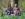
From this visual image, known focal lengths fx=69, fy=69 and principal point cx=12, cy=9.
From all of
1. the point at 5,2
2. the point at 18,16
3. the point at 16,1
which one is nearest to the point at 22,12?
the point at 18,16

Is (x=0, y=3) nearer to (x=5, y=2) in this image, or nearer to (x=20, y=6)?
(x=5, y=2)

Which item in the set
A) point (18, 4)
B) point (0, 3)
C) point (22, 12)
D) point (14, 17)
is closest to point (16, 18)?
point (14, 17)

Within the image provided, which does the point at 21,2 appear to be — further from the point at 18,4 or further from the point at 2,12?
the point at 2,12

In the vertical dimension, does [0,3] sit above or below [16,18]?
above

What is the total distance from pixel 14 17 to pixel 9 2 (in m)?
0.28

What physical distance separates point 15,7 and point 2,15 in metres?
0.27

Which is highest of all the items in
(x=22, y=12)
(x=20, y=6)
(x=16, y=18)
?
(x=20, y=6)

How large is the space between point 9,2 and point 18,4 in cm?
16

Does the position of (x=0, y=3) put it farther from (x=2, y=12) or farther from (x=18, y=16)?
(x=18, y=16)

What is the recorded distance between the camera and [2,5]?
123 centimetres

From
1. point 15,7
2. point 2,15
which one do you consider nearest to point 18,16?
point 15,7

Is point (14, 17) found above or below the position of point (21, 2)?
below

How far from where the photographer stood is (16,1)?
123cm

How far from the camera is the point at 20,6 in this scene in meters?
1.23
